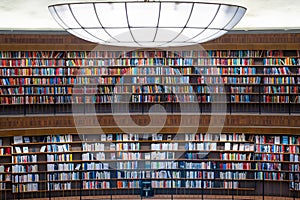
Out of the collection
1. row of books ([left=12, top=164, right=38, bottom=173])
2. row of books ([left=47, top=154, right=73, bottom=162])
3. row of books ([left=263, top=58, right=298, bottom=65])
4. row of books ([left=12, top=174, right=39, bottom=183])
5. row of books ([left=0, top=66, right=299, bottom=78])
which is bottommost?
row of books ([left=12, top=174, right=39, bottom=183])

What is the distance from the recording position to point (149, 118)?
9648 millimetres

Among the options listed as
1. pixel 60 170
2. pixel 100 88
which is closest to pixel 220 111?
pixel 100 88

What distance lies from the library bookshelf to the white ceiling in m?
0.35

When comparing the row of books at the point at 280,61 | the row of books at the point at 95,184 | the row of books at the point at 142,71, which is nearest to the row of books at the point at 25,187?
the row of books at the point at 95,184

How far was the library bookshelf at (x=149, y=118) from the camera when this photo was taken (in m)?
9.50

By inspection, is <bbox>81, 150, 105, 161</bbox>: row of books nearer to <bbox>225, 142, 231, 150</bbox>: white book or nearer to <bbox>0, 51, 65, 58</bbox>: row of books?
<bbox>0, 51, 65, 58</bbox>: row of books

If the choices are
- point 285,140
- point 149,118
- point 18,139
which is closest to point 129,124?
point 149,118

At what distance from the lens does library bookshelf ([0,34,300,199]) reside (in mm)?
9500

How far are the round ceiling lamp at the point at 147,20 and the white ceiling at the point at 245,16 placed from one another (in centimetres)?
387

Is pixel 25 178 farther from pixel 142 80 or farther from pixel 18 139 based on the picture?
pixel 142 80

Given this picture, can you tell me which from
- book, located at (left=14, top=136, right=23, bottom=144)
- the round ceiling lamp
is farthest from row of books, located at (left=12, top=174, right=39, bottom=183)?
the round ceiling lamp

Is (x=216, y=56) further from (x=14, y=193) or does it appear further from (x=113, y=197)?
(x=14, y=193)

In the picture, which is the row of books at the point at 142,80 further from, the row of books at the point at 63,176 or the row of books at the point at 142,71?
the row of books at the point at 63,176

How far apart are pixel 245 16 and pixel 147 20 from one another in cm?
647
